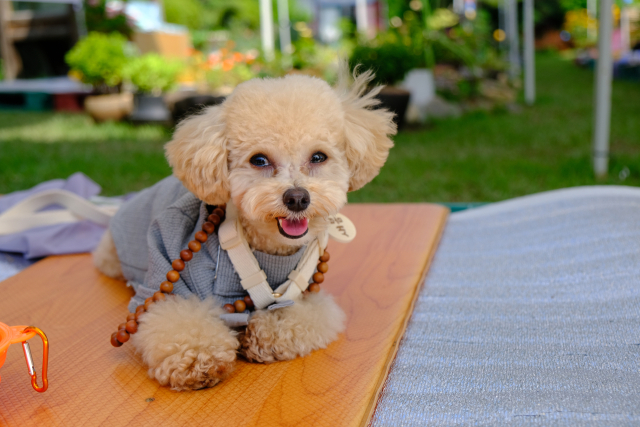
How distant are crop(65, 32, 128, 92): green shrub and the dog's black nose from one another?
6627 mm

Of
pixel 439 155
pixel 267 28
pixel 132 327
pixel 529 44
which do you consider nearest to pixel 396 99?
pixel 439 155

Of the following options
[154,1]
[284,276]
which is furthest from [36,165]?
[154,1]

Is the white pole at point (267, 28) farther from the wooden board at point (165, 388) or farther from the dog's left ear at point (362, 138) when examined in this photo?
the dog's left ear at point (362, 138)

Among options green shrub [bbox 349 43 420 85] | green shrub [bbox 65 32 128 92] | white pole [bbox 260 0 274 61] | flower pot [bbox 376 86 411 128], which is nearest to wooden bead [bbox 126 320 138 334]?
flower pot [bbox 376 86 411 128]

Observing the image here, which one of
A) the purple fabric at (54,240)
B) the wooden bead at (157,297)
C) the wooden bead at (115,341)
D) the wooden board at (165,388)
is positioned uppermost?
the wooden bead at (157,297)

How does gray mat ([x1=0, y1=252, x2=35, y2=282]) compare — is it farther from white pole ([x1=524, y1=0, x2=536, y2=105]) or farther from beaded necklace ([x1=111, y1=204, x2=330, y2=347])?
white pole ([x1=524, y1=0, x2=536, y2=105])

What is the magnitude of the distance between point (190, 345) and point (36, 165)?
4116 mm

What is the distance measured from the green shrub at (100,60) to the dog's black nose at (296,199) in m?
6.63

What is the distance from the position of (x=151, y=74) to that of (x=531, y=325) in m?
6.08

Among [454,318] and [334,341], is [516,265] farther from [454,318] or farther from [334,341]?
[334,341]

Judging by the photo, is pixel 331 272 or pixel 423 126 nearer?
pixel 331 272

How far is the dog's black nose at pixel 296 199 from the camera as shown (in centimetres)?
125

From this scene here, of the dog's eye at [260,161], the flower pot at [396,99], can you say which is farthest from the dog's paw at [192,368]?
the flower pot at [396,99]

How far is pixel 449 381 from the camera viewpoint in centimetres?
133
